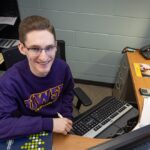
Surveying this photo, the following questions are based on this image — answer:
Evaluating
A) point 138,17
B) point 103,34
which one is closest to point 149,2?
point 138,17

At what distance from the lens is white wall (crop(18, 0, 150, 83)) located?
73.6 inches

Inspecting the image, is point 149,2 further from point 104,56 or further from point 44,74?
point 44,74

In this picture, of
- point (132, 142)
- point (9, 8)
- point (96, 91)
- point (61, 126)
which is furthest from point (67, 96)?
point (96, 91)

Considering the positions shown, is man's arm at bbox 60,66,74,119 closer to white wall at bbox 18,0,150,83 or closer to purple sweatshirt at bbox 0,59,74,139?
purple sweatshirt at bbox 0,59,74,139

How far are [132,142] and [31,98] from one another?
0.70 metres

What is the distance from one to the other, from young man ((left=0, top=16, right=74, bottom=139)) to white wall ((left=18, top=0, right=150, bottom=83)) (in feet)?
3.32

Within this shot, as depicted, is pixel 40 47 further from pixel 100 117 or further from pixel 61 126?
pixel 100 117

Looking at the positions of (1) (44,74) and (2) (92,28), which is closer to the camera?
(1) (44,74)

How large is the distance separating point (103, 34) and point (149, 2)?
0.52 m

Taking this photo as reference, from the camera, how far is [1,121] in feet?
2.74

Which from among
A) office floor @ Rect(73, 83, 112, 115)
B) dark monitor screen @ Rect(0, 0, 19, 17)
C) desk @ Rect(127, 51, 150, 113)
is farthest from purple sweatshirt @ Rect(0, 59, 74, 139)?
office floor @ Rect(73, 83, 112, 115)

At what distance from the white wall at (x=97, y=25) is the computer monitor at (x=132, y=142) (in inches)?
64.1

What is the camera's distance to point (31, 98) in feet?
3.35

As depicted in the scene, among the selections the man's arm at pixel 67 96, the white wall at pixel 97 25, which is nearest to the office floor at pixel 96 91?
the white wall at pixel 97 25
